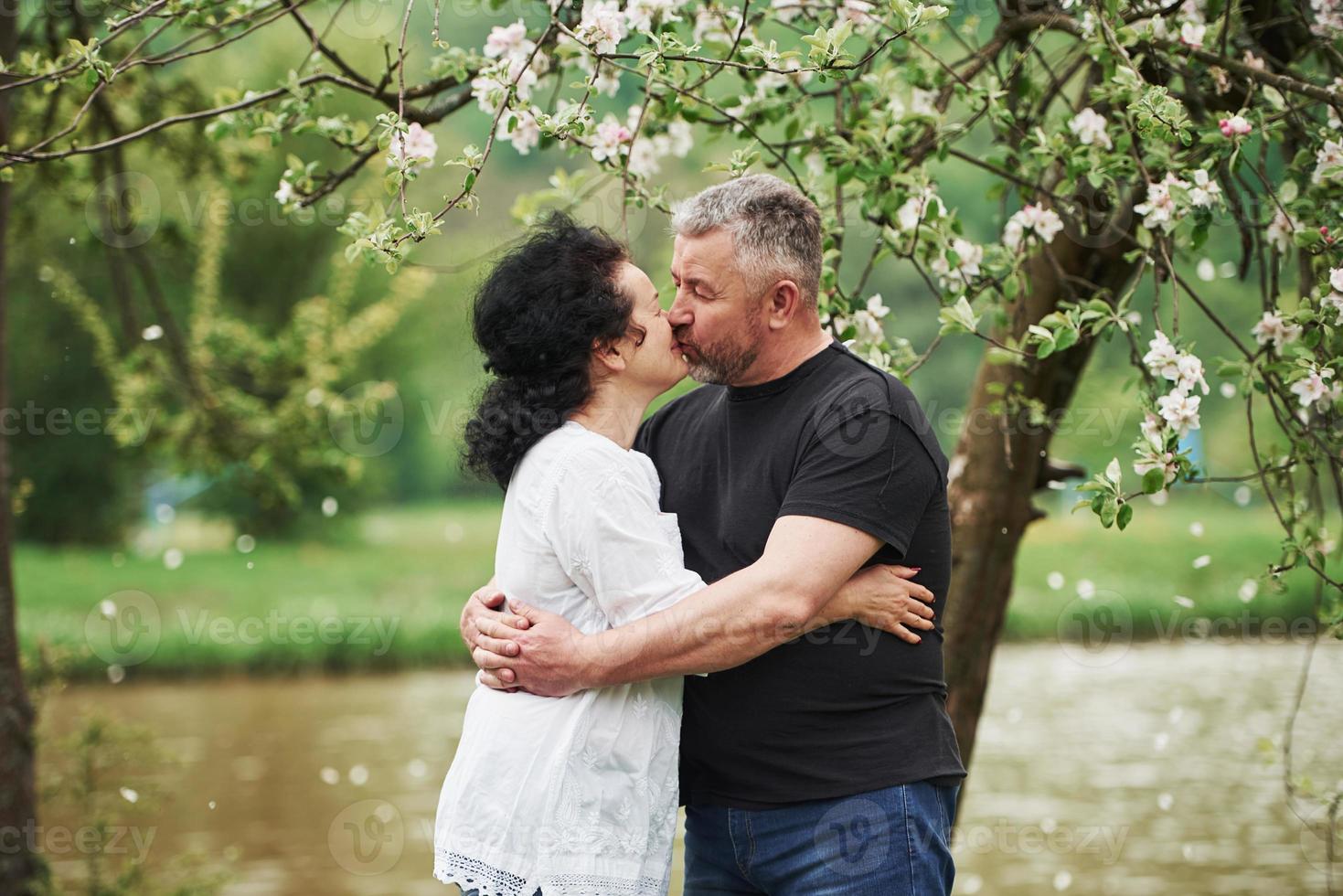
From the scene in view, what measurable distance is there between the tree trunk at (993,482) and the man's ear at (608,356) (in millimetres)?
1718

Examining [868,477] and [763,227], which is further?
[763,227]

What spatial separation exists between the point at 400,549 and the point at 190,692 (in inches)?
359

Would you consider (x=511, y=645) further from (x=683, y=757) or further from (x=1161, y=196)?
(x=1161, y=196)

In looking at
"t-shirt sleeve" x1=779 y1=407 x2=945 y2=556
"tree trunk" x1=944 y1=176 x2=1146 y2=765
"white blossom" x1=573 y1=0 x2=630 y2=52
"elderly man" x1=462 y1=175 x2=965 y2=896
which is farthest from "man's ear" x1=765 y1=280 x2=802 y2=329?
"tree trunk" x1=944 y1=176 x2=1146 y2=765

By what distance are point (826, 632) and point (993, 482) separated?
1.70 m

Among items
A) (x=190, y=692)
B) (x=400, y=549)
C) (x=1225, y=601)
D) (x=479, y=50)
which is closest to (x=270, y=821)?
(x=190, y=692)

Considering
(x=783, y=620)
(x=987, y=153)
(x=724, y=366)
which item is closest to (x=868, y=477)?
(x=783, y=620)

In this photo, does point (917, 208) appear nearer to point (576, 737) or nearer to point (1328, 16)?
point (1328, 16)

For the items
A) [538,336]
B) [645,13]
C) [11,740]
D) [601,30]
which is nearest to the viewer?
[538,336]

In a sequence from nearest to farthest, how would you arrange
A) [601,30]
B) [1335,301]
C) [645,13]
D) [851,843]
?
[851,843]
[601,30]
[1335,301]
[645,13]

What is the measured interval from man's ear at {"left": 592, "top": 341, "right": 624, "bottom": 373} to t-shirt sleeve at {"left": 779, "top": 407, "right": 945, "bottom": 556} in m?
0.38

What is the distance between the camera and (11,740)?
4691 millimetres

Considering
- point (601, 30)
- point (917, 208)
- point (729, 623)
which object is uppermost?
point (601, 30)

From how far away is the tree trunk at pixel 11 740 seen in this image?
466 cm
